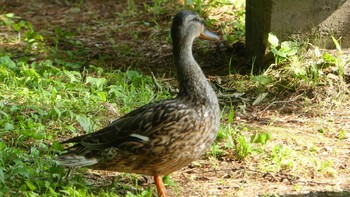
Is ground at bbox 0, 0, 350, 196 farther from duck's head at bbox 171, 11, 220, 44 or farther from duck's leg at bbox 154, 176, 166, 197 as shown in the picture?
duck's head at bbox 171, 11, 220, 44

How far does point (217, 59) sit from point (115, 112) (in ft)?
6.90

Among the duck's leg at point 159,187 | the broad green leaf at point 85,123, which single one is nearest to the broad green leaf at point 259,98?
the broad green leaf at point 85,123

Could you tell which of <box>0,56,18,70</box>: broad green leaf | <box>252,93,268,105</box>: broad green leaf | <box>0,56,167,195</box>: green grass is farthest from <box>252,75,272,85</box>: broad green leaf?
<box>0,56,18,70</box>: broad green leaf

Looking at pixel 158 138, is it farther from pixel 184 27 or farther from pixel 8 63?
pixel 8 63

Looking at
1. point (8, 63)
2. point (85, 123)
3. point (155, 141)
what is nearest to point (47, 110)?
point (85, 123)

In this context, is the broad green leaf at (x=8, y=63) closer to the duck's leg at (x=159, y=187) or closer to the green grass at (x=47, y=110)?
the green grass at (x=47, y=110)

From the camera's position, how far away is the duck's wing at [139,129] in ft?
16.3

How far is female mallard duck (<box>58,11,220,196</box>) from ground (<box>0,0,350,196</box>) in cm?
41

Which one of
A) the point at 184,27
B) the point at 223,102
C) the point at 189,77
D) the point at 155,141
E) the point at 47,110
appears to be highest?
the point at 184,27

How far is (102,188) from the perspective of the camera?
5.25 meters

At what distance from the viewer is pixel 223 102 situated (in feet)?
23.7

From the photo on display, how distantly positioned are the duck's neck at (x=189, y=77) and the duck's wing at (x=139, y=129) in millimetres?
171

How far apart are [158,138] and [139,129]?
16cm

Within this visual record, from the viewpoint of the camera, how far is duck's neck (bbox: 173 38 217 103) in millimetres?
5238
